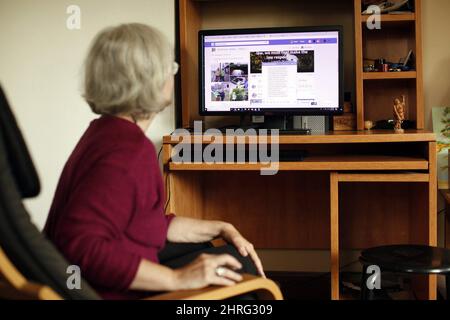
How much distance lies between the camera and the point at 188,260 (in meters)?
1.61

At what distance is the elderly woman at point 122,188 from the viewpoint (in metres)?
1.15

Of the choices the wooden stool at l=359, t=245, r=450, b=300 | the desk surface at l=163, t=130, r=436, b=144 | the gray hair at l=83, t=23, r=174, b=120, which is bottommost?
the wooden stool at l=359, t=245, r=450, b=300

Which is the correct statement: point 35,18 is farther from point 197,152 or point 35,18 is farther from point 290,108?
point 290,108

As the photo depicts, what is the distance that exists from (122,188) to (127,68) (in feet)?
0.87

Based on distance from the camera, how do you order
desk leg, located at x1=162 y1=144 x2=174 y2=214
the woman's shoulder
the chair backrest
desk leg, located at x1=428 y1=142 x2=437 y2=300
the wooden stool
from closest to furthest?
the chair backrest < the woman's shoulder < the wooden stool < desk leg, located at x1=428 y1=142 x2=437 y2=300 < desk leg, located at x1=162 y1=144 x2=174 y2=214

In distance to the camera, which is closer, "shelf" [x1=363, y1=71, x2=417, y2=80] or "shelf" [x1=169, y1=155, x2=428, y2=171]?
"shelf" [x1=169, y1=155, x2=428, y2=171]

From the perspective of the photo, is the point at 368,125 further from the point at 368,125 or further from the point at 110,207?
the point at 110,207

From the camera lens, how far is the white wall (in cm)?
267

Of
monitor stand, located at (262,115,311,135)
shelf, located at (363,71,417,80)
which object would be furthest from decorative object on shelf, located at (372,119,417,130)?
monitor stand, located at (262,115,311,135)

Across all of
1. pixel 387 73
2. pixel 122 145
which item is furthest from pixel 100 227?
pixel 387 73

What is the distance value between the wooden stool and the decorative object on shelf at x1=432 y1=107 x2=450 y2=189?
66 cm

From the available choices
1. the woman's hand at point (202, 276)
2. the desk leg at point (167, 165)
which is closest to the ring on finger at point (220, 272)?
the woman's hand at point (202, 276)

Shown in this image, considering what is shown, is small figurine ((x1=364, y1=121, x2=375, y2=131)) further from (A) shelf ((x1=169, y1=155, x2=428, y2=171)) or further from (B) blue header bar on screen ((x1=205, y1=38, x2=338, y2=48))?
(B) blue header bar on screen ((x1=205, y1=38, x2=338, y2=48))
